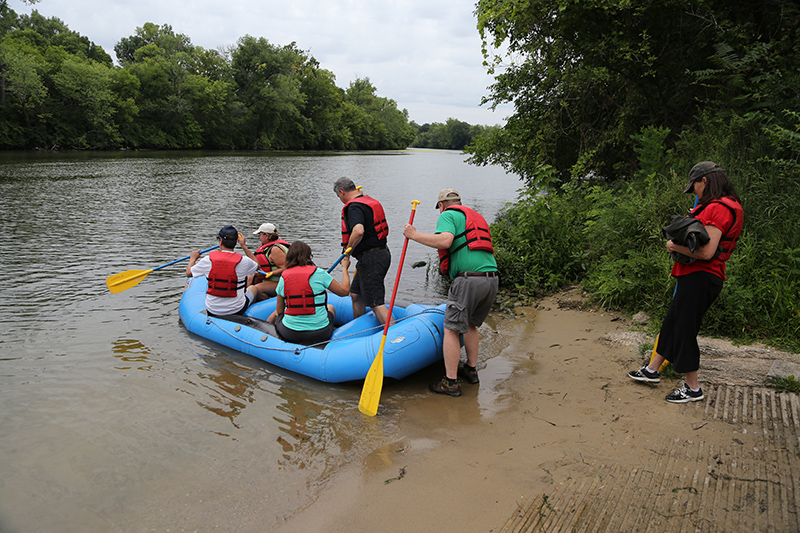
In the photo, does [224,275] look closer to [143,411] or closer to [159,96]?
[143,411]

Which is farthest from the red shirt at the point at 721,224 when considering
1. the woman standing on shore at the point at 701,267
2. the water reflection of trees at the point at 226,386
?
the water reflection of trees at the point at 226,386

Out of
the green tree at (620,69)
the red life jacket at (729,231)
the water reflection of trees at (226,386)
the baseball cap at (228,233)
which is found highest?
the green tree at (620,69)

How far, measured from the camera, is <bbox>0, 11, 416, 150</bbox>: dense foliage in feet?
107

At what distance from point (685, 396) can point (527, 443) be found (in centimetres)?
115

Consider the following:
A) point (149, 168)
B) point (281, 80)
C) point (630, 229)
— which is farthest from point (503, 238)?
point (281, 80)

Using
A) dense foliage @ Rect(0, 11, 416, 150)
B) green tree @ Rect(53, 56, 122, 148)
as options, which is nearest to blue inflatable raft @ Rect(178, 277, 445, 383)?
dense foliage @ Rect(0, 11, 416, 150)

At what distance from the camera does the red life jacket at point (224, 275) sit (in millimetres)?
5211

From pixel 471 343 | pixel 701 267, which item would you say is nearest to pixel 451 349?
pixel 471 343

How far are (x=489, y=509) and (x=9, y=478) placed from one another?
2.87 meters

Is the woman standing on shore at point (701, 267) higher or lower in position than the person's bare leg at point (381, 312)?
higher

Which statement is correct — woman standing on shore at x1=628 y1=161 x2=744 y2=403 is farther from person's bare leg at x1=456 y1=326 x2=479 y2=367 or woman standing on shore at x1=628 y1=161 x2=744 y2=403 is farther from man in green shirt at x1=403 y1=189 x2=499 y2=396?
person's bare leg at x1=456 y1=326 x2=479 y2=367

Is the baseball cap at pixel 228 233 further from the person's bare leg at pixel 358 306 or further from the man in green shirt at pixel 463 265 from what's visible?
the man in green shirt at pixel 463 265

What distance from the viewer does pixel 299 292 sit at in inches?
174

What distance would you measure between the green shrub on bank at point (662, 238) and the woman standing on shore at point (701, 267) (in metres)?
1.13
